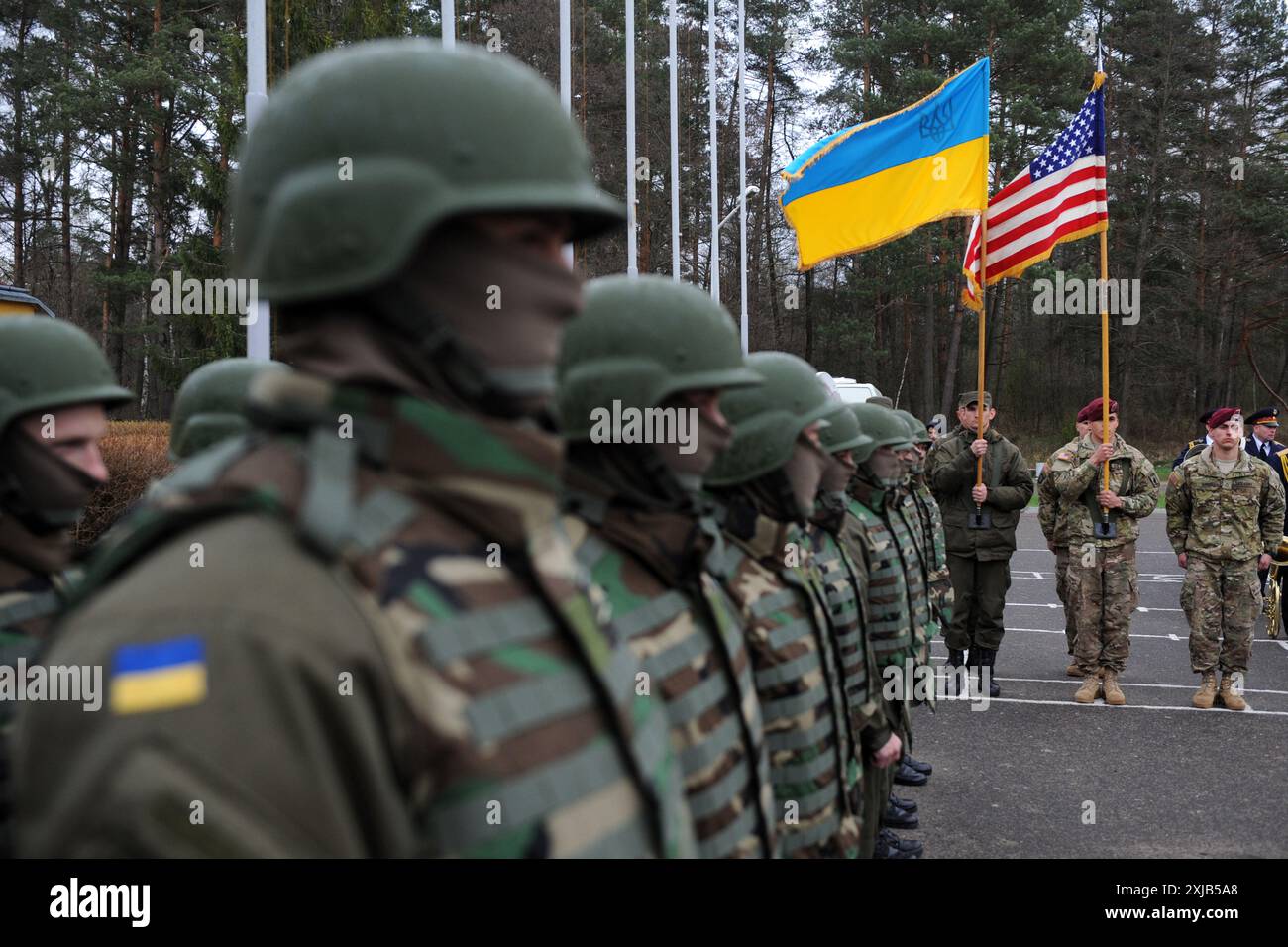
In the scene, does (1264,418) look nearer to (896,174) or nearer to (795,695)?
(896,174)

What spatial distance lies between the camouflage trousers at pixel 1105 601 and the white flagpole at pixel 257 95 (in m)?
6.45

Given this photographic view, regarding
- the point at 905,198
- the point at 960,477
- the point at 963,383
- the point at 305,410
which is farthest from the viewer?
the point at 963,383

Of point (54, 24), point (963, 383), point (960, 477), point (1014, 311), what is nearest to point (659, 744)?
point (960, 477)

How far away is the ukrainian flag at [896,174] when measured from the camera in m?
10.5

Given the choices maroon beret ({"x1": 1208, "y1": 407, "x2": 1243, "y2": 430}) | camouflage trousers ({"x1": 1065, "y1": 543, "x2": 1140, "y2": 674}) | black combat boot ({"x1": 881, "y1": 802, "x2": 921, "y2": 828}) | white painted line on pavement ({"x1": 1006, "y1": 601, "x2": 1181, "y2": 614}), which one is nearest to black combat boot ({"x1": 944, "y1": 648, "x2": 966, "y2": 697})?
camouflage trousers ({"x1": 1065, "y1": 543, "x2": 1140, "y2": 674})

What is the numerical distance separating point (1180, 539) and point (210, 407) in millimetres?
7679

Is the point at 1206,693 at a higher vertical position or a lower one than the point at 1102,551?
lower

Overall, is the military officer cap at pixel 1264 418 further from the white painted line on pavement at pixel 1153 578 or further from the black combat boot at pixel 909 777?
the black combat boot at pixel 909 777

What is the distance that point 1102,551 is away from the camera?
28.2ft

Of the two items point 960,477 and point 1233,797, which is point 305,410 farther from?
point 960,477

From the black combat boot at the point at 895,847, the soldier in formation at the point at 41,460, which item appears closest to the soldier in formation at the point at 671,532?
the soldier in formation at the point at 41,460

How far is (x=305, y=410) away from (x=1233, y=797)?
669 centimetres

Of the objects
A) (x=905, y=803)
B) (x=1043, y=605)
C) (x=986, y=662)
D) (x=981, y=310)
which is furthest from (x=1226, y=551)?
(x=1043, y=605)
